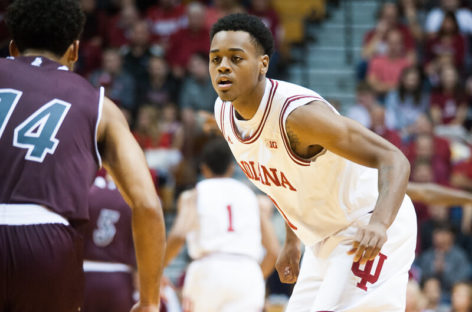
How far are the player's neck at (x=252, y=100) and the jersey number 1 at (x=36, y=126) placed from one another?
129 centimetres

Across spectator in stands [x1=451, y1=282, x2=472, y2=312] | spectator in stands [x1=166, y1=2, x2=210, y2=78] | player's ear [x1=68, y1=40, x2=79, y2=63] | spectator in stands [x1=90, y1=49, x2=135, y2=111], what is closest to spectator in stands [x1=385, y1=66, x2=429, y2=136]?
spectator in stands [x1=166, y1=2, x2=210, y2=78]

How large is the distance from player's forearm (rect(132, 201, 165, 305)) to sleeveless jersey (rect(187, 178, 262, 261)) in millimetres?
3961

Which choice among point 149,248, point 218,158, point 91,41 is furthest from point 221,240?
point 91,41

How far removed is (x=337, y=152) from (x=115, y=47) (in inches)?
369

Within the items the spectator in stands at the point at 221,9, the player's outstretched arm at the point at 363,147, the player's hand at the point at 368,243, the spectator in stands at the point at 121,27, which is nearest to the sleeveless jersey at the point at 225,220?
the player's outstretched arm at the point at 363,147

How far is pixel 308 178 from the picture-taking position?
4.28 m

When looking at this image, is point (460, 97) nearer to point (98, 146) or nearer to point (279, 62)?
point (279, 62)

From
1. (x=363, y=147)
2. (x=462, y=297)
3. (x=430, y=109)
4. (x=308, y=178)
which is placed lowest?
(x=462, y=297)

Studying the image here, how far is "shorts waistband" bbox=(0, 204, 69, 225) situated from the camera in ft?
10.4

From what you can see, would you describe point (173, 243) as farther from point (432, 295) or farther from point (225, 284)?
point (432, 295)

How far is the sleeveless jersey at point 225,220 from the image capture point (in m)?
→ 7.39

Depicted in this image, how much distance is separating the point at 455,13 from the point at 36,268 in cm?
1074

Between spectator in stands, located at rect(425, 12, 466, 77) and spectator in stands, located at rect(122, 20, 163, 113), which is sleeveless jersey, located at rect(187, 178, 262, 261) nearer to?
spectator in stands, located at rect(122, 20, 163, 113)

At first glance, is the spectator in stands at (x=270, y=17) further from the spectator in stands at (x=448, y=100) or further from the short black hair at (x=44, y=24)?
the short black hair at (x=44, y=24)
